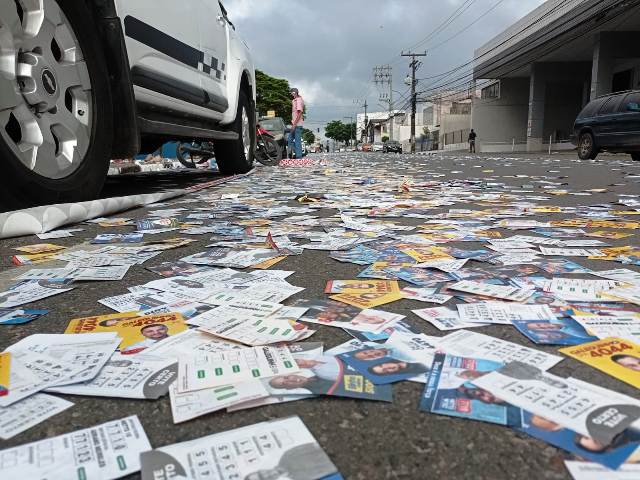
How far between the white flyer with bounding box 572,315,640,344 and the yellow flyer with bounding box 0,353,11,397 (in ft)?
4.07

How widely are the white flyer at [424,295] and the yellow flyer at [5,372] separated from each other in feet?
3.26

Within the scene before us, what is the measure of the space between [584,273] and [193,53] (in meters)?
3.29

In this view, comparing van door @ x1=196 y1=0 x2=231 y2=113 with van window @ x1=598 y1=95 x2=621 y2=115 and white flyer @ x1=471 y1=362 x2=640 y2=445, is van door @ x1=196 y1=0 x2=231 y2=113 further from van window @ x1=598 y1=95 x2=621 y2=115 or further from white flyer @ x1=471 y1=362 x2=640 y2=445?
van window @ x1=598 y1=95 x2=621 y2=115

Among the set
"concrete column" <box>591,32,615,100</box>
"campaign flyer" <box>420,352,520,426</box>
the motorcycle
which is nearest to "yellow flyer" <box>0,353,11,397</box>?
"campaign flyer" <box>420,352,520,426</box>

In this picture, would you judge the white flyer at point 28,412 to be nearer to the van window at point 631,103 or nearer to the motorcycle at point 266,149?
the motorcycle at point 266,149

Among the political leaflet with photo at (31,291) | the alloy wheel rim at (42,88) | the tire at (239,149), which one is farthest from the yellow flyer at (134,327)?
the tire at (239,149)

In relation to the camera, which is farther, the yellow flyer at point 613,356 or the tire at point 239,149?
the tire at point 239,149

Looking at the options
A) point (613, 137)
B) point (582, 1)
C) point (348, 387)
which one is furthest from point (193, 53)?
point (582, 1)

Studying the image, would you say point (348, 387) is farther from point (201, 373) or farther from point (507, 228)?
point (507, 228)

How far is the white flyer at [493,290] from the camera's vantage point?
4.80 feet

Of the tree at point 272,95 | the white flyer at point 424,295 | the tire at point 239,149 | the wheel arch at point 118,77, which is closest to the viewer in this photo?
the white flyer at point 424,295

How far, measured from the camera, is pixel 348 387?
37.8 inches

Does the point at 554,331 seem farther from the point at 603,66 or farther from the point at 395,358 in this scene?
the point at 603,66

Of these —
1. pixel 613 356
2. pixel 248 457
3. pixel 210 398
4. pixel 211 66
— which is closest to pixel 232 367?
pixel 210 398
